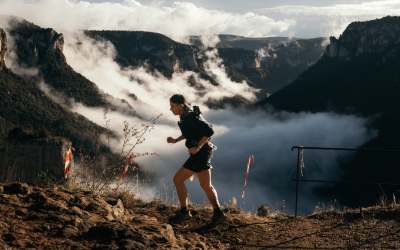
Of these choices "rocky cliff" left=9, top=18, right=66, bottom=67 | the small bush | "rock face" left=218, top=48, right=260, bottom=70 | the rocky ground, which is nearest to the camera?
the rocky ground

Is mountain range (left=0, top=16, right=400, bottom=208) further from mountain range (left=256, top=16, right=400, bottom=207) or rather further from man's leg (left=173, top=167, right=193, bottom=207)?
man's leg (left=173, top=167, right=193, bottom=207)

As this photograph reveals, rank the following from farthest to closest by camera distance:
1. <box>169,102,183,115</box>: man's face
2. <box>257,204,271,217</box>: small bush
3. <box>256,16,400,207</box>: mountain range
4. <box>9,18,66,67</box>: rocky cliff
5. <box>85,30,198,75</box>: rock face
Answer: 1. <box>85,30,198,75</box>: rock face
2. <box>9,18,66,67</box>: rocky cliff
3. <box>256,16,400,207</box>: mountain range
4. <box>257,204,271,217</box>: small bush
5. <box>169,102,183,115</box>: man's face

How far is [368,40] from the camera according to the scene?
9612 cm

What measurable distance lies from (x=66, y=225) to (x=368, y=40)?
10140 cm

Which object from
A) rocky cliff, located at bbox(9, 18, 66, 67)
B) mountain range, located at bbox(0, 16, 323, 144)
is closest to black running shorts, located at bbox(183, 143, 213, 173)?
mountain range, located at bbox(0, 16, 323, 144)

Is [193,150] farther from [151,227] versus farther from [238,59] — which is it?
[238,59]

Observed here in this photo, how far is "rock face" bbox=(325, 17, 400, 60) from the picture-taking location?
91.0 m

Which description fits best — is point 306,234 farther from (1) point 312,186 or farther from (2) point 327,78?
(2) point 327,78

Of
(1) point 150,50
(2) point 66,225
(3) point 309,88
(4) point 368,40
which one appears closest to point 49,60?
(3) point 309,88

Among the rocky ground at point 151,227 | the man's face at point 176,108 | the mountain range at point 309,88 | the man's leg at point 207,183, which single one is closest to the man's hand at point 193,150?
the man's leg at point 207,183

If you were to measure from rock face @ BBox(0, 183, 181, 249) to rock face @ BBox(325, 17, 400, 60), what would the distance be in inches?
3657

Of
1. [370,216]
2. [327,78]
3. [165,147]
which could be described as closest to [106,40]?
[165,147]

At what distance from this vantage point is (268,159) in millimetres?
94750

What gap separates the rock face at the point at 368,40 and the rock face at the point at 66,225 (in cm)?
9288
